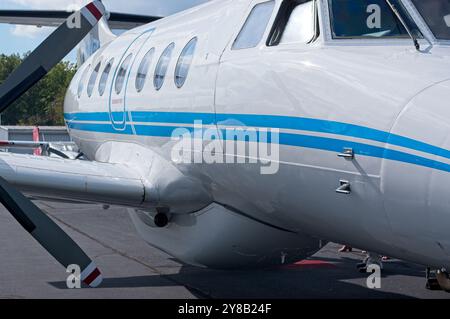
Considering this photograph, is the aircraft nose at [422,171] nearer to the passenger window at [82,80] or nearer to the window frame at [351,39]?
the window frame at [351,39]

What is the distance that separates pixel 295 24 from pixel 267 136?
1.06 meters

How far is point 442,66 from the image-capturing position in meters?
4.67

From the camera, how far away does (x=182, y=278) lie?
9672 mm

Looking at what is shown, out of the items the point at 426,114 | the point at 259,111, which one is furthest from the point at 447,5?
the point at 259,111

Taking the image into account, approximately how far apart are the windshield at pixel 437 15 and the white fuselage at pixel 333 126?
7.7 inches

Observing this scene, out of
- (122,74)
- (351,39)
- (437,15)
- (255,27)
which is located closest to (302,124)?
(351,39)

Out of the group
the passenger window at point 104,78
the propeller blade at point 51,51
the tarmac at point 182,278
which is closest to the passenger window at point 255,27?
the propeller blade at point 51,51

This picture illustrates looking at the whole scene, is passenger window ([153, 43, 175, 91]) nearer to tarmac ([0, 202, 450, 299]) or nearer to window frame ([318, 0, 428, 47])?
tarmac ([0, 202, 450, 299])

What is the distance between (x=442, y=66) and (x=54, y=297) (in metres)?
5.72

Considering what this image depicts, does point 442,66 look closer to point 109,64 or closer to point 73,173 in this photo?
point 73,173

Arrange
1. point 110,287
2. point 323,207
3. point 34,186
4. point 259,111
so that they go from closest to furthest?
point 323,207 < point 259,111 < point 34,186 < point 110,287

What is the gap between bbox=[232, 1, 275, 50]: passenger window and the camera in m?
6.29

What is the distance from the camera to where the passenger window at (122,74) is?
9508mm

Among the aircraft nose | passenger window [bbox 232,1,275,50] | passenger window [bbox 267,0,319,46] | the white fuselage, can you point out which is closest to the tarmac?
the white fuselage
